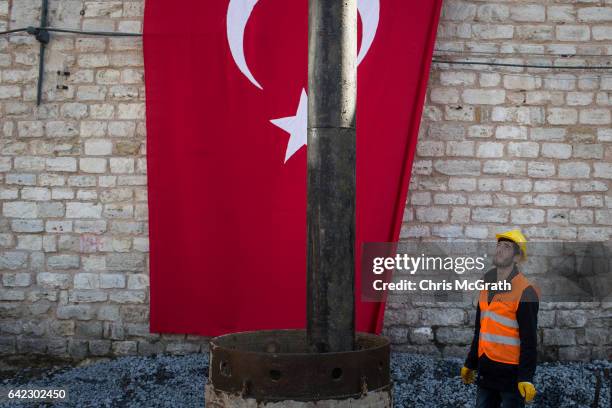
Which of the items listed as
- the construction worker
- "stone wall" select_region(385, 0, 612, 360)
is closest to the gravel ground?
"stone wall" select_region(385, 0, 612, 360)

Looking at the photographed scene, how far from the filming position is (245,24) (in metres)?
5.69

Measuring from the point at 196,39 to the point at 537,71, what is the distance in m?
3.02

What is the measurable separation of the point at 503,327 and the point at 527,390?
369 mm

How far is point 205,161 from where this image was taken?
5738 millimetres

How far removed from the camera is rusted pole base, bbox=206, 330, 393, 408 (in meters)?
2.62

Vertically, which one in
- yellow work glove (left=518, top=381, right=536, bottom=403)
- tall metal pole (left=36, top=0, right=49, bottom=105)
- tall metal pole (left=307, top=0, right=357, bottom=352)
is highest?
tall metal pole (left=36, top=0, right=49, bottom=105)

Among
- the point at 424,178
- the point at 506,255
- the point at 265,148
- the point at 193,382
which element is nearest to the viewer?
the point at 506,255

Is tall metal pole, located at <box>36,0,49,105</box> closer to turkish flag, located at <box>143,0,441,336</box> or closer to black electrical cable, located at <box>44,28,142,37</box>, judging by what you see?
black electrical cable, located at <box>44,28,142,37</box>

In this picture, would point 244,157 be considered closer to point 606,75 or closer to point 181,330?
point 181,330

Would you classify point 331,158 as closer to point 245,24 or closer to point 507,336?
point 507,336

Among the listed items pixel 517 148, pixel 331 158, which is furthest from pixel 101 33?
pixel 331 158

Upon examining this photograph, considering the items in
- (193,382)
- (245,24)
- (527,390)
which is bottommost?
(193,382)

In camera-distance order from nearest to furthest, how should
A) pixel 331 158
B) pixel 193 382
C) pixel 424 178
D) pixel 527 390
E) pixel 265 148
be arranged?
pixel 331 158 < pixel 527 390 < pixel 193 382 < pixel 265 148 < pixel 424 178

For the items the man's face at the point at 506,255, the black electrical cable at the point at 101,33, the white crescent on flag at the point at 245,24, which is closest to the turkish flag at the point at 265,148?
the white crescent on flag at the point at 245,24
